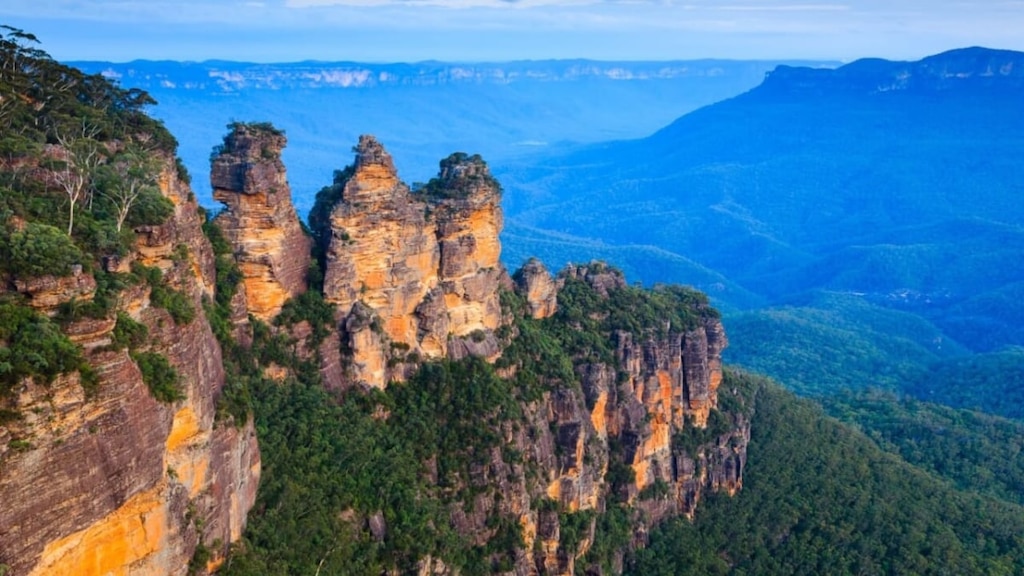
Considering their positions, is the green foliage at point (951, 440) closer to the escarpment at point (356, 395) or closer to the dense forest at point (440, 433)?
the dense forest at point (440, 433)

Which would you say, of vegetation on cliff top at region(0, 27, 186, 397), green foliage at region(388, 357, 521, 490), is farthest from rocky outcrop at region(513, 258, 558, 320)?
vegetation on cliff top at region(0, 27, 186, 397)

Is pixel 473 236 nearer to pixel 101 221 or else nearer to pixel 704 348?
pixel 704 348

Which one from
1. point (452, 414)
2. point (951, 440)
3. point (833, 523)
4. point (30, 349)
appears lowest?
point (951, 440)

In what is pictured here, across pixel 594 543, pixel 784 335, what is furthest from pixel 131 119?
pixel 784 335

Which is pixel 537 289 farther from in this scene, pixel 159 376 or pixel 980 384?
pixel 980 384

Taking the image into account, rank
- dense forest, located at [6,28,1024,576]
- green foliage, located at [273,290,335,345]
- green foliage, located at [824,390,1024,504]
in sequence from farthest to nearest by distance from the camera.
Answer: green foliage, located at [824,390,1024,504], green foliage, located at [273,290,335,345], dense forest, located at [6,28,1024,576]

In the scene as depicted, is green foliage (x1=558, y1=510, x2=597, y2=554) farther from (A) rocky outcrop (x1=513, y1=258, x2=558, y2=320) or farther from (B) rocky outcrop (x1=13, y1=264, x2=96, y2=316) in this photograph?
(B) rocky outcrop (x1=13, y1=264, x2=96, y2=316)

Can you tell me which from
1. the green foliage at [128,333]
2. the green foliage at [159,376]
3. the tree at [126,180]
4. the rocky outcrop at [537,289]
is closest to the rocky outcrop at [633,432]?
the rocky outcrop at [537,289]

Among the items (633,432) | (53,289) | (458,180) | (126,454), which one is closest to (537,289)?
(458,180)
